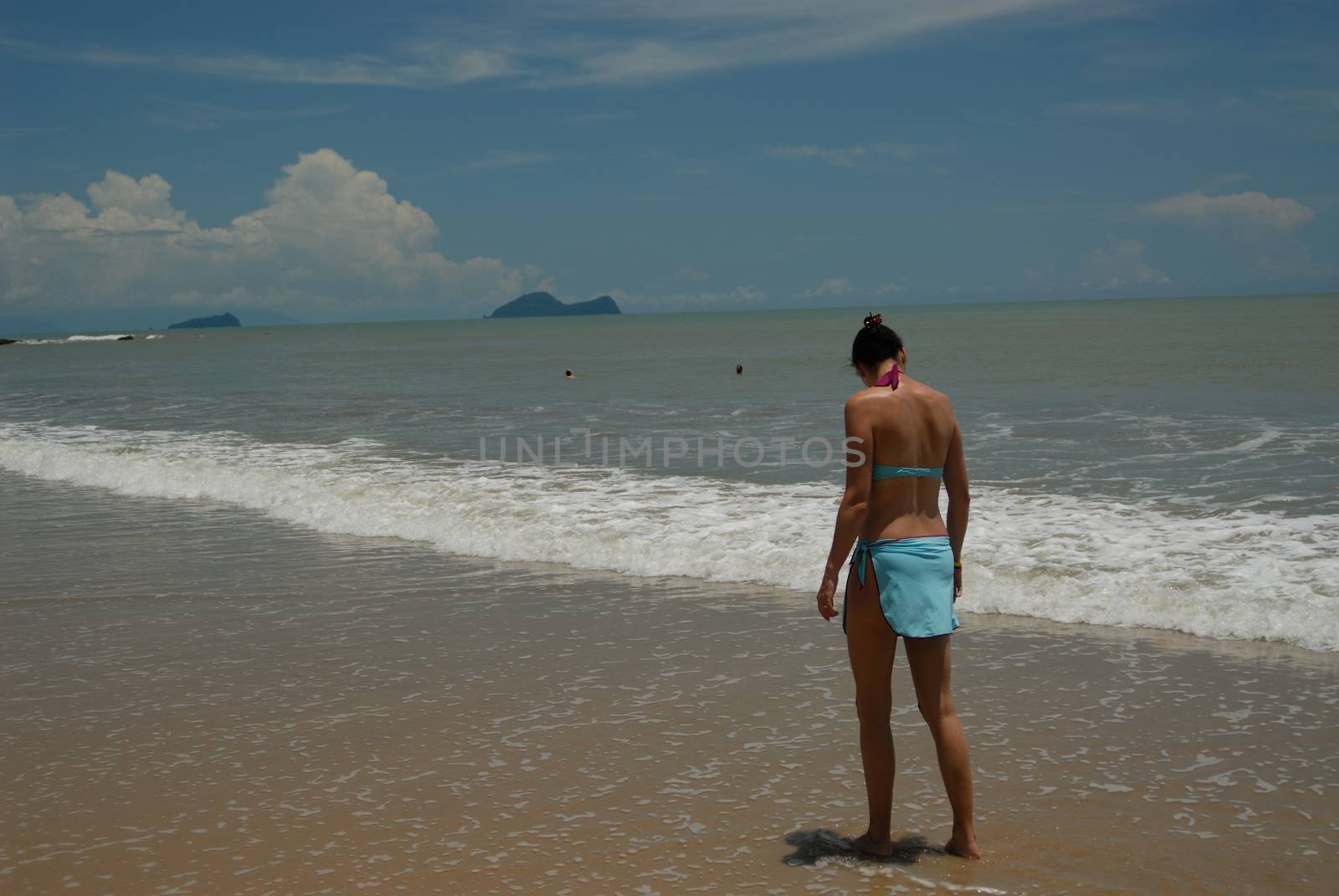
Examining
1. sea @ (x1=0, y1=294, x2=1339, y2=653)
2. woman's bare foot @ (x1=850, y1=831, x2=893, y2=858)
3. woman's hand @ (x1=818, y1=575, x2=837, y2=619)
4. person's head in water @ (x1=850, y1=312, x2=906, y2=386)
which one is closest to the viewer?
woman's hand @ (x1=818, y1=575, x2=837, y2=619)

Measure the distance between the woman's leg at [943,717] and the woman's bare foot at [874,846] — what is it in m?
0.29

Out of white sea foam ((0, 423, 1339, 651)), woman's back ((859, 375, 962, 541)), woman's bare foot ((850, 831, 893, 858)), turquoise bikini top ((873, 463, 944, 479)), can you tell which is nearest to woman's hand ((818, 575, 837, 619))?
woman's back ((859, 375, 962, 541))

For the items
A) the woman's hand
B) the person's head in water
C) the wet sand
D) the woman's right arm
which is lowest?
the wet sand

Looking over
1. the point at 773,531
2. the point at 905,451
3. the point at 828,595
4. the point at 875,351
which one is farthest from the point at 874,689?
the point at 773,531

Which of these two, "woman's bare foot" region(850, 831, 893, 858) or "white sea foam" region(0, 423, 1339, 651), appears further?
"white sea foam" region(0, 423, 1339, 651)

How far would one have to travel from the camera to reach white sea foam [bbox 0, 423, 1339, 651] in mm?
7438

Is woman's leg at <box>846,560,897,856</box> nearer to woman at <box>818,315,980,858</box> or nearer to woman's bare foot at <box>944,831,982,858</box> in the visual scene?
woman at <box>818,315,980,858</box>

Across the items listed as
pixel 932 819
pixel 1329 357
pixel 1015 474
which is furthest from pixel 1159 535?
pixel 1329 357

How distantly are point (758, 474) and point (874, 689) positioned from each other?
10071mm

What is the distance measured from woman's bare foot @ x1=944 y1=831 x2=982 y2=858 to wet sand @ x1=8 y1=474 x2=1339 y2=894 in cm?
5

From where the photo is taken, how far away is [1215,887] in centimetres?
385

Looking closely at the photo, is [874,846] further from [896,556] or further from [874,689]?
[896,556]

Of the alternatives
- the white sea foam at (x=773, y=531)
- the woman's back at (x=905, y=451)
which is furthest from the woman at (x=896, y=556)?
the white sea foam at (x=773, y=531)

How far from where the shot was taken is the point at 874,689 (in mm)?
4016
